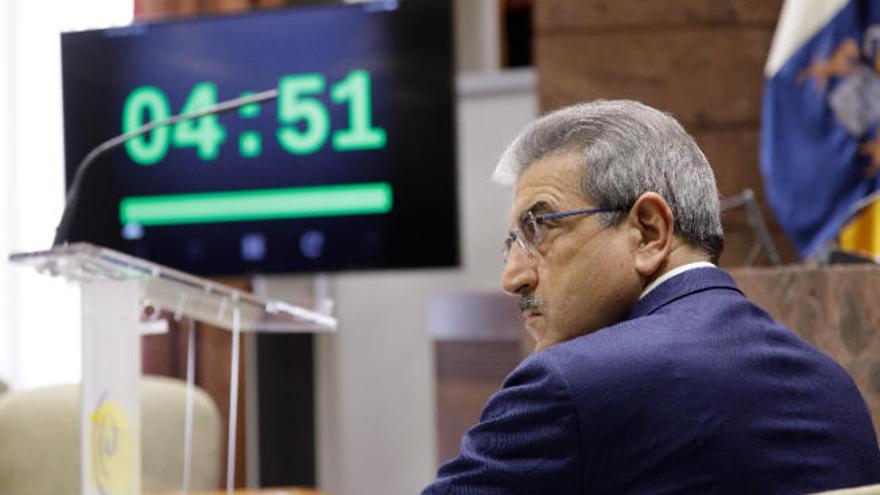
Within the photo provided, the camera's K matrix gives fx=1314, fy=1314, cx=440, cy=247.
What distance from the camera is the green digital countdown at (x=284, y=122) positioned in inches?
160

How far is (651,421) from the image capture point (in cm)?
133

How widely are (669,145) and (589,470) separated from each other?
43 centimetres

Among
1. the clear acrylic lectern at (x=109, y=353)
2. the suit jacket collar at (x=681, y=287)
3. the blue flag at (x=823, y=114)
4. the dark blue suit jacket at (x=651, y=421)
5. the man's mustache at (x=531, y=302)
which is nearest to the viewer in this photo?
the dark blue suit jacket at (x=651, y=421)

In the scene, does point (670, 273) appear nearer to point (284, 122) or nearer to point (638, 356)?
point (638, 356)

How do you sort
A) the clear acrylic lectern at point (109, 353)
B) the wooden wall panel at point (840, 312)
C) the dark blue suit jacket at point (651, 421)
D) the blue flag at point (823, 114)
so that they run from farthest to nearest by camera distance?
the blue flag at point (823, 114)
the wooden wall panel at point (840, 312)
the clear acrylic lectern at point (109, 353)
the dark blue suit jacket at point (651, 421)

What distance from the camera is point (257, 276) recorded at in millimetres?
4180

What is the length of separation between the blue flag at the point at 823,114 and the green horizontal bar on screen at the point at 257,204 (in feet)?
3.92

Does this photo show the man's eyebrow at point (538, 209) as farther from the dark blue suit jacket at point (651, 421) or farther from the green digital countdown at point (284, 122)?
the green digital countdown at point (284, 122)

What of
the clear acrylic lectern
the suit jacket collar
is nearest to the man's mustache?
the suit jacket collar

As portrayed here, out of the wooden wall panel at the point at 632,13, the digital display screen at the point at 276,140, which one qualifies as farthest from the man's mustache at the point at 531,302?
the wooden wall panel at the point at 632,13

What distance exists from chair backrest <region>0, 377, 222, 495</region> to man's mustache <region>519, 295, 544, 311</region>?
6.22 ft

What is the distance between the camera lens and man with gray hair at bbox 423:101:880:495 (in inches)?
52.0

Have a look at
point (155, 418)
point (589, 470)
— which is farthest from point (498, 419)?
point (155, 418)

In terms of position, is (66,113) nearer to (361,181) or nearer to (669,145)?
(361,181)
